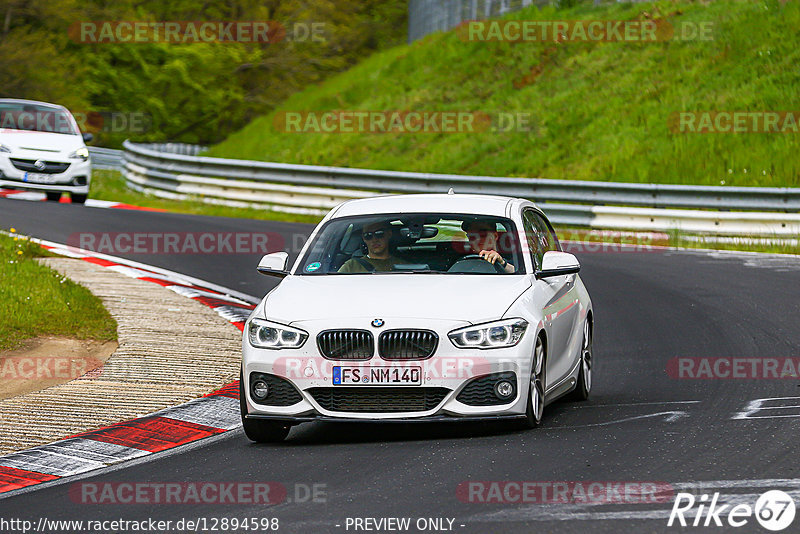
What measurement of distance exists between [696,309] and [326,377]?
6886 mm

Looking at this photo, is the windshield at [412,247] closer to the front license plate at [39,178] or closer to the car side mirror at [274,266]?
the car side mirror at [274,266]

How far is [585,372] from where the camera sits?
9.48 m

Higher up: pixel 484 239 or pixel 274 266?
pixel 484 239

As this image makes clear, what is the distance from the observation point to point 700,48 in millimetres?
30453

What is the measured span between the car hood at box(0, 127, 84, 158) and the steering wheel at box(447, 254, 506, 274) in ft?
56.0

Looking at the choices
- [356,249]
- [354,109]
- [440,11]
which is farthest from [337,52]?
[356,249]

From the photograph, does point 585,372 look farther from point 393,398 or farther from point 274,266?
point 274,266

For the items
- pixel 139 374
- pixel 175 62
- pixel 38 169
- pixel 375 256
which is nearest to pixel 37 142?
pixel 38 169

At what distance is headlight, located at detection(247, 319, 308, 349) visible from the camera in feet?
25.6

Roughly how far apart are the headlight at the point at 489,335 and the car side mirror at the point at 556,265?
907mm

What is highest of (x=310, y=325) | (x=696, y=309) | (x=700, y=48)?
(x=700, y=48)

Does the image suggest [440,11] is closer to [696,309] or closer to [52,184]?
[52,184]

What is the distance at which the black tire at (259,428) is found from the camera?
7996mm

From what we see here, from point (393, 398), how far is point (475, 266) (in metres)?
1.43
